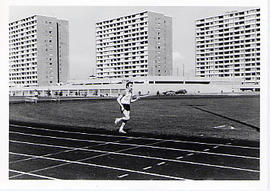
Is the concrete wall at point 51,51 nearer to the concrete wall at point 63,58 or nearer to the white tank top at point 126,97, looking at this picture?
the concrete wall at point 63,58

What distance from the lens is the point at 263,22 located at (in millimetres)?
9578

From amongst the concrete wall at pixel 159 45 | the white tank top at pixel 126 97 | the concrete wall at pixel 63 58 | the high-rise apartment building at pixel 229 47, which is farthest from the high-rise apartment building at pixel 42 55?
the white tank top at pixel 126 97

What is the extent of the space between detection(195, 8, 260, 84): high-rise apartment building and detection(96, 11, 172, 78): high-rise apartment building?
9.91 metres

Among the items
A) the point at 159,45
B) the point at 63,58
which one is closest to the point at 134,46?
the point at 159,45

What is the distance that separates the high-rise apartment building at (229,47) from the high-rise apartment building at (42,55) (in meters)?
36.9

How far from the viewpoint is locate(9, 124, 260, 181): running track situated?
25.1 ft

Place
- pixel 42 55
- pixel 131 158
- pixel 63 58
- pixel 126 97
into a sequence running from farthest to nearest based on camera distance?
pixel 63 58
pixel 42 55
pixel 126 97
pixel 131 158

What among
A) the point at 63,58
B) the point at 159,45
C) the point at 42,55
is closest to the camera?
the point at 42,55

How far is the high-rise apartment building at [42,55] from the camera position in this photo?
248ft

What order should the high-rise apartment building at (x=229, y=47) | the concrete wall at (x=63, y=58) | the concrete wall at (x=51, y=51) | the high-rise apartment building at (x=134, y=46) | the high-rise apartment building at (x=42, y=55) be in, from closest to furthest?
the high-rise apartment building at (x=42, y=55), the concrete wall at (x=51, y=51), the high-rise apartment building at (x=229, y=47), the high-rise apartment building at (x=134, y=46), the concrete wall at (x=63, y=58)

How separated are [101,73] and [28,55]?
3057 centimetres

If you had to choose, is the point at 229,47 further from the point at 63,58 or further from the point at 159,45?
the point at 63,58

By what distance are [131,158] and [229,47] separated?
81403 mm

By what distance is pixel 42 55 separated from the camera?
282 feet
